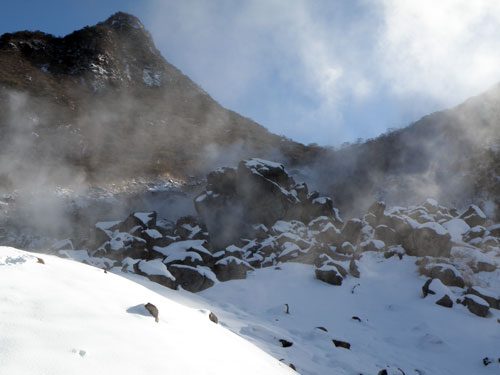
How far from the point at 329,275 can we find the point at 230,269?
423 centimetres

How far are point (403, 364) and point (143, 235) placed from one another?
15661 millimetres

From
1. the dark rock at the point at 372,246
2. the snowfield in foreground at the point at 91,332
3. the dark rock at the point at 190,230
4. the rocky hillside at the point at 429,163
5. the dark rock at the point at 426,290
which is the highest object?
the rocky hillside at the point at 429,163

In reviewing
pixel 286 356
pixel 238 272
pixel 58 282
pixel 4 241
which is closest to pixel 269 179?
pixel 238 272

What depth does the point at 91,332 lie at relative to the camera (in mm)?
2910

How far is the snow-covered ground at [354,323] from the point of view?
7273mm

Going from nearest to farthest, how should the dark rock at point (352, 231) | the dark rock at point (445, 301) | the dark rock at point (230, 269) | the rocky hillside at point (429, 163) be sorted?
the dark rock at point (445, 301) < the dark rock at point (230, 269) < the dark rock at point (352, 231) < the rocky hillside at point (429, 163)

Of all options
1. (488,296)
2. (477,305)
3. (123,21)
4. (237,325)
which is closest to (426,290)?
(477,305)

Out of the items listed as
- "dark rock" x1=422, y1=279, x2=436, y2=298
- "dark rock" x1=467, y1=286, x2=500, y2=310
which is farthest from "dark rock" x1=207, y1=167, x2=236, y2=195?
"dark rock" x1=467, y1=286, x2=500, y2=310

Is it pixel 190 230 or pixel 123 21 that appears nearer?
pixel 190 230

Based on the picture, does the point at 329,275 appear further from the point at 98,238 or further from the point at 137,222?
the point at 98,238

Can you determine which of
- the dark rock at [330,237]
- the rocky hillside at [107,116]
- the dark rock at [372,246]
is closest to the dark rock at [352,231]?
the dark rock at [330,237]

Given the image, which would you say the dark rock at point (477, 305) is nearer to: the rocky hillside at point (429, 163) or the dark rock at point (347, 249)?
the dark rock at point (347, 249)

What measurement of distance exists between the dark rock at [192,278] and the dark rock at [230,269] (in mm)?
2054

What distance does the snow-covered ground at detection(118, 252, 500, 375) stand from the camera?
7.27m
